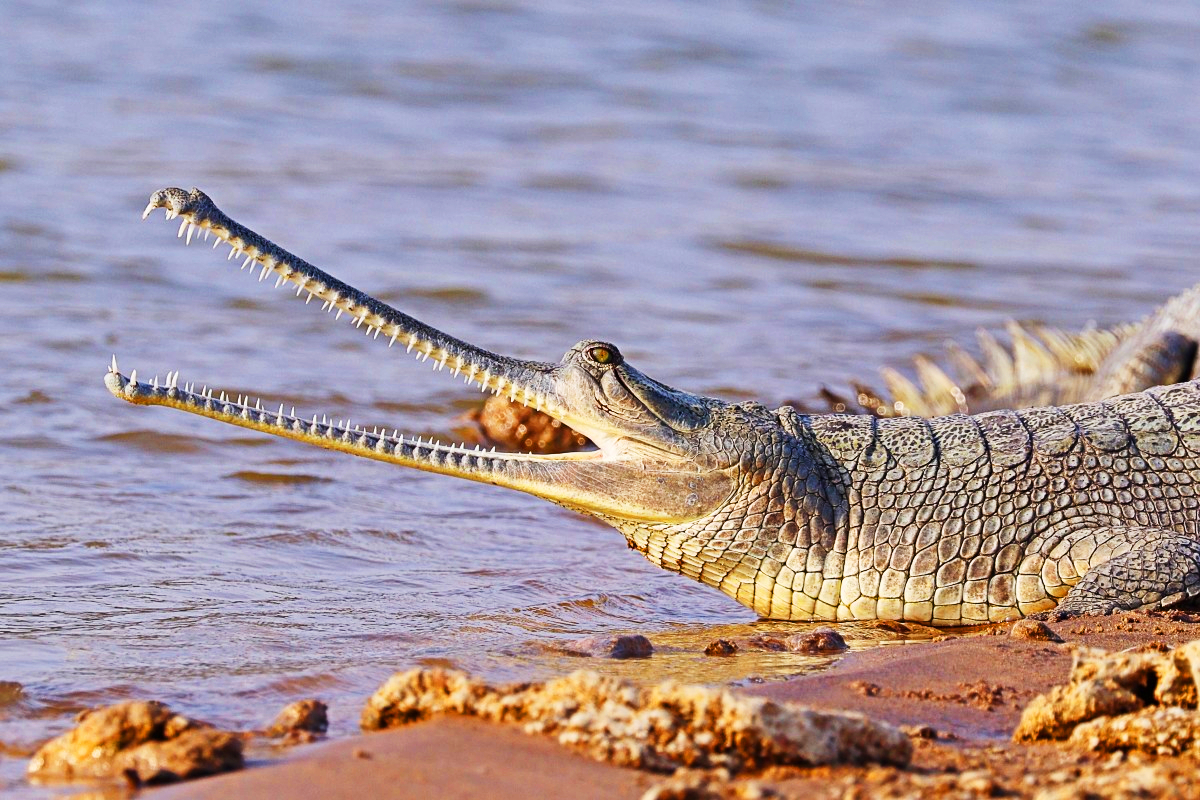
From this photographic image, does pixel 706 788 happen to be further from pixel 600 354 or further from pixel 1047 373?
pixel 1047 373

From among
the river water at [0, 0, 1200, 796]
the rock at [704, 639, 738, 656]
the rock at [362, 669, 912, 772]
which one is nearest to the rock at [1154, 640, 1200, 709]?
the rock at [362, 669, 912, 772]

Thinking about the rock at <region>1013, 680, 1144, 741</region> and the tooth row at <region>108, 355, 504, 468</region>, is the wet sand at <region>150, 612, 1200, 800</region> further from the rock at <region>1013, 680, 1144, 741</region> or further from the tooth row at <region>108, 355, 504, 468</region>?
the tooth row at <region>108, 355, 504, 468</region>

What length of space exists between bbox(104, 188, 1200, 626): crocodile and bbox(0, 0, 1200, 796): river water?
1.00 feet

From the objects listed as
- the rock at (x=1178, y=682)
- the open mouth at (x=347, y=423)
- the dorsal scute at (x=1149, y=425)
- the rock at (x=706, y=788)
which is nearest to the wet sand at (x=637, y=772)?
the rock at (x=706, y=788)

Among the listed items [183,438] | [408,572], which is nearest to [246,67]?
[183,438]

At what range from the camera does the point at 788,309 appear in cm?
991

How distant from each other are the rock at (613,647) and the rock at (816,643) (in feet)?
1.27

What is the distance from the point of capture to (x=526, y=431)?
6648 mm

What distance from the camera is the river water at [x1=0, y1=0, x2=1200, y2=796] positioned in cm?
444

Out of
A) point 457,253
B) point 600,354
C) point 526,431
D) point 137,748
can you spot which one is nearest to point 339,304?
point 600,354

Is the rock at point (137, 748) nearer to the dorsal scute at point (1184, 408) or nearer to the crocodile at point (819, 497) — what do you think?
the crocodile at point (819, 497)

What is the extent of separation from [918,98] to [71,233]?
11003 mm

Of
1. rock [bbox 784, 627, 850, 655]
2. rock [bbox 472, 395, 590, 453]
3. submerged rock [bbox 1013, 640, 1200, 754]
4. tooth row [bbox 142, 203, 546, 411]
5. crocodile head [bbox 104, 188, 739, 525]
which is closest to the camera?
submerged rock [bbox 1013, 640, 1200, 754]

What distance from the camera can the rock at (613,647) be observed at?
391cm
